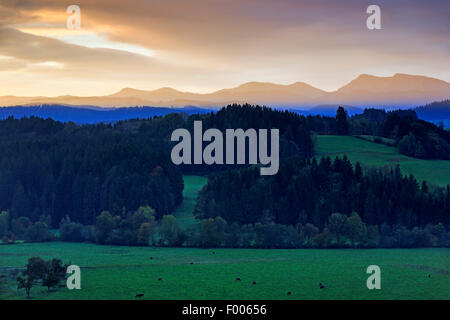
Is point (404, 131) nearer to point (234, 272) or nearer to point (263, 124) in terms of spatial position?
point (263, 124)

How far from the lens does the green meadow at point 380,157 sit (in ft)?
411

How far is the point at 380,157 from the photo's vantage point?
138000 mm

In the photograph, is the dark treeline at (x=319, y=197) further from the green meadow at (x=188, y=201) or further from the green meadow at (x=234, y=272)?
the green meadow at (x=234, y=272)

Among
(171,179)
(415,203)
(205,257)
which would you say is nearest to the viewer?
(205,257)

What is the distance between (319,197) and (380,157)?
37.7m

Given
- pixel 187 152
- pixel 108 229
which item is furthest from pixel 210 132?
pixel 108 229

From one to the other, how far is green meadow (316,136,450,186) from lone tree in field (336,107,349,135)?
7.15 m

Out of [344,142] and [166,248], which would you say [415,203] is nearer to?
[166,248]

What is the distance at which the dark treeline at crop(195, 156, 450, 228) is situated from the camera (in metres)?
98.3
